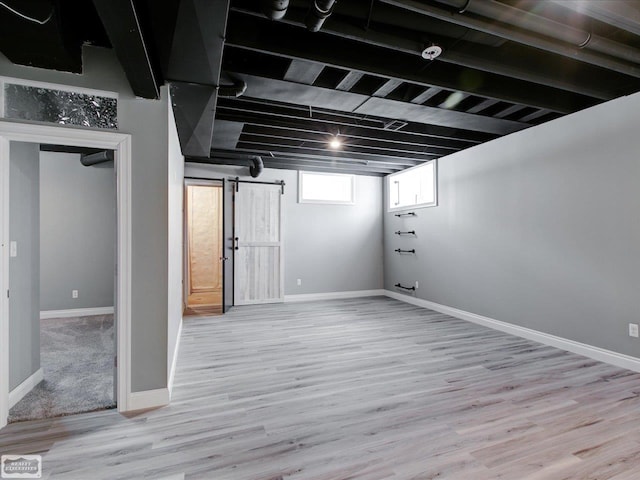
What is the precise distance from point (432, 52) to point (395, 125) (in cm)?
167

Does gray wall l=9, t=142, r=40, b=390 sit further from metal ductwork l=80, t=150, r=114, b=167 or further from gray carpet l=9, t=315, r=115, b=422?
metal ductwork l=80, t=150, r=114, b=167

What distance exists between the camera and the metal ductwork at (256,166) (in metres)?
5.51

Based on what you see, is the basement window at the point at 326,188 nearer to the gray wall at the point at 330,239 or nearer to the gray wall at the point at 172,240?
the gray wall at the point at 330,239

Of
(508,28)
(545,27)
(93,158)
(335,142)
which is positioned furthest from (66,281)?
(545,27)

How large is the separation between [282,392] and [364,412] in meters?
0.71

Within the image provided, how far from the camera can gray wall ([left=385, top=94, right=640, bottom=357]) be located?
319 centimetres

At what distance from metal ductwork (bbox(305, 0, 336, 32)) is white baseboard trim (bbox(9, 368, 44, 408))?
3399 millimetres

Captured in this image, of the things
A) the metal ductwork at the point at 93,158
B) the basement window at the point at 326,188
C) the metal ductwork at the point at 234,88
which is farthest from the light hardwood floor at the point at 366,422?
the basement window at the point at 326,188

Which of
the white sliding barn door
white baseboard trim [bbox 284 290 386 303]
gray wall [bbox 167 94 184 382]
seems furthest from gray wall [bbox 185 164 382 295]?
gray wall [bbox 167 94 184 382]

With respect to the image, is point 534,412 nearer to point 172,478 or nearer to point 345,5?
point 172,478

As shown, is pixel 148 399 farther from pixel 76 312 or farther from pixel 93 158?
pixel 93 158

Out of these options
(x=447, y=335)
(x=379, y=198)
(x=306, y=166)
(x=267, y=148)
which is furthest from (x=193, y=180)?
(x=447, y=335)

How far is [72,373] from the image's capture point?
3041 millimetres

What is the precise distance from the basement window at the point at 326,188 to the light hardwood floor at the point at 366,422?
11.8 feet
